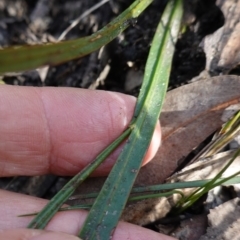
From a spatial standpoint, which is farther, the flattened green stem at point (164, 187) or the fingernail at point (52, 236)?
the flattened green stem at point (164, 187)

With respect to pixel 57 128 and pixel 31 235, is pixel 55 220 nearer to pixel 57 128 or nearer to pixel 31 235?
pixel 31 235

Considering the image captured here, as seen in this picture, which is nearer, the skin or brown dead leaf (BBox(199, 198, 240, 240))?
brown dead leaf (BBox(199, 198, 240, 240))

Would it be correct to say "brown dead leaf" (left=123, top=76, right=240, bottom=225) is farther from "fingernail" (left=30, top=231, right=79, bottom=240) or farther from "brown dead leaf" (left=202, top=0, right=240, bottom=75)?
"fingernail" (left=30, top=231, right=79, bottom=240)

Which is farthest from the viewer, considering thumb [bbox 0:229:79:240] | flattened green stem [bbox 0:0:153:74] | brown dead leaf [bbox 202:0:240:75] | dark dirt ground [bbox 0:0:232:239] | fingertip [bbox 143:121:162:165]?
dark dirt ground [bbox 0:0:232:239]

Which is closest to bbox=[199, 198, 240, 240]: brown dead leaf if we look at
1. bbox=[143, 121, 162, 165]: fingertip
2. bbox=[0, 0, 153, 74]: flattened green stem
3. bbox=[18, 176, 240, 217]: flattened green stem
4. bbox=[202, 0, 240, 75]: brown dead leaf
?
bbox=[18, 176, 240, 217]: flattened green stem

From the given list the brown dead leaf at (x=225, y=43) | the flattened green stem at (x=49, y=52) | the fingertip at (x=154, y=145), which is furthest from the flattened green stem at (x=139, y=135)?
the flattened green stem at (x=49, y=52)

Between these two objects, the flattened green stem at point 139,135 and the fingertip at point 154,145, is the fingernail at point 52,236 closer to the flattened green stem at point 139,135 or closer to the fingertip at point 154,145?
the flattened green stem at point 139,135
